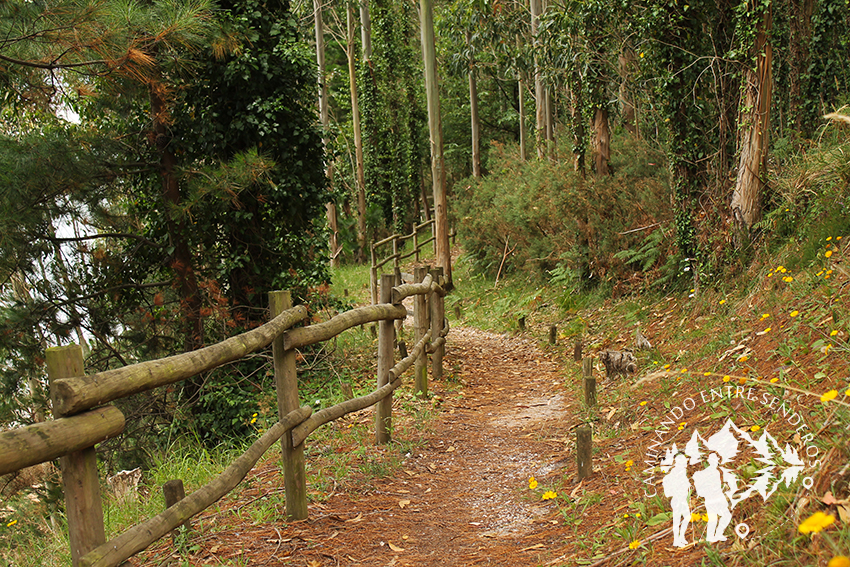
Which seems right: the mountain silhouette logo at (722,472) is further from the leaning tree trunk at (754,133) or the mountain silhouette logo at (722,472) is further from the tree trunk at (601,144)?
the tree trunk at (601,144)

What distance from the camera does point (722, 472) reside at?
3.15m

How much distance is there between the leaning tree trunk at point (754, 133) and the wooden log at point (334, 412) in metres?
4.36

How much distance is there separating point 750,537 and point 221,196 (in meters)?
6.57

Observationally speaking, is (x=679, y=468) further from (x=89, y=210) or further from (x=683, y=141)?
(x=89, y=210)

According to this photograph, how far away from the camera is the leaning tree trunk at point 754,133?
21.9ft

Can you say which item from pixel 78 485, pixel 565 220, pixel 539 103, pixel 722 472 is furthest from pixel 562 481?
pixel 539 103

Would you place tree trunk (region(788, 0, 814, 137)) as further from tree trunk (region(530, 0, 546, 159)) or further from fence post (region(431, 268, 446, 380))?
fence post (region(431, 268, 446, 380))

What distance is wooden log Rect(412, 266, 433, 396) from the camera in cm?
680

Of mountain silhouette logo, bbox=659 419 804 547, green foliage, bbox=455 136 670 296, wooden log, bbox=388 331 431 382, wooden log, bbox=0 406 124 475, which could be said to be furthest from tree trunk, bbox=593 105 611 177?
wooden log, bbox=0 406 124 475

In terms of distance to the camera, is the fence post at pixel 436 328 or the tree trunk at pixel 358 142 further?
the tree trunk at pixel 358 142

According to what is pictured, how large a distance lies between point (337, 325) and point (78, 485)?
87.0 inches

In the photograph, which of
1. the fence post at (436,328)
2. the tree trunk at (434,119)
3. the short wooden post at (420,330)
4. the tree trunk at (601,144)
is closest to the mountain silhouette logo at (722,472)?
the short wooden post at (420,330)

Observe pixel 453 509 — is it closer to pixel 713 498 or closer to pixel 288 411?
pixel 288 411

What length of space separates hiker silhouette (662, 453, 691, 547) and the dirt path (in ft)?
2.22
